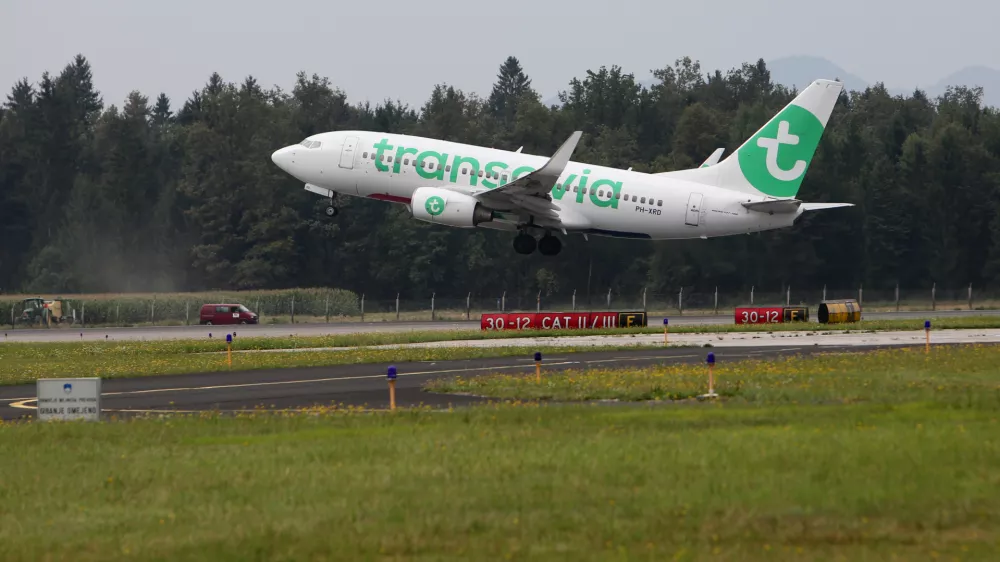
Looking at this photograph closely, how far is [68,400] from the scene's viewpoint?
25.3 meters

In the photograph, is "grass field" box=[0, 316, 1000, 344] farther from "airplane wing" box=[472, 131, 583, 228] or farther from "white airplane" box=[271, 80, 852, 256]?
"airplane wing" box=[472, 131, 583, 228]

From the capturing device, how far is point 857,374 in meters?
29.3

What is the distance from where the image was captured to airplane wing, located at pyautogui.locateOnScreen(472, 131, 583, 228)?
170 ft

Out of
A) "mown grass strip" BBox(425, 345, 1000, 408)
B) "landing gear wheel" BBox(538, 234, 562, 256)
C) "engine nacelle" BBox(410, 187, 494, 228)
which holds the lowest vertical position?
"mown grass strip" BBox(425, 345, 1000, 408)

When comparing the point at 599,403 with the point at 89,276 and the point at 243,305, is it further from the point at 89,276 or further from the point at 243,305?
the point at 89,276

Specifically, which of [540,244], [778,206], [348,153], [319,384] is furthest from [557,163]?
[319,384]

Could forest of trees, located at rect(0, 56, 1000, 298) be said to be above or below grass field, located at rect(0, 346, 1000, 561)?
above

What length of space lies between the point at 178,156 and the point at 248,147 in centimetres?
1304

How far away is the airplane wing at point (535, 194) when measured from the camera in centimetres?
5172


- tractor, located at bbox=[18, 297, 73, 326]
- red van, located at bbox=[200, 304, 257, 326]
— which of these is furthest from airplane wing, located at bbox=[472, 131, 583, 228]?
tractor, located at bbox=[18, 297, 73, 326]

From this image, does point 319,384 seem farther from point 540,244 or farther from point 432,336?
point 540,244

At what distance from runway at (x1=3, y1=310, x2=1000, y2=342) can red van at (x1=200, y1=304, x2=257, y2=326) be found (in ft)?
8.98

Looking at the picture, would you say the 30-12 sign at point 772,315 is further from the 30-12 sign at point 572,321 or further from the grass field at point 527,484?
the grass field at point 527,484

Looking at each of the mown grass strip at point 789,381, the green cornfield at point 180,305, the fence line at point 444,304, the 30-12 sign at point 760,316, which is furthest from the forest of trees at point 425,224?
the mown grass strip at point 789,381
